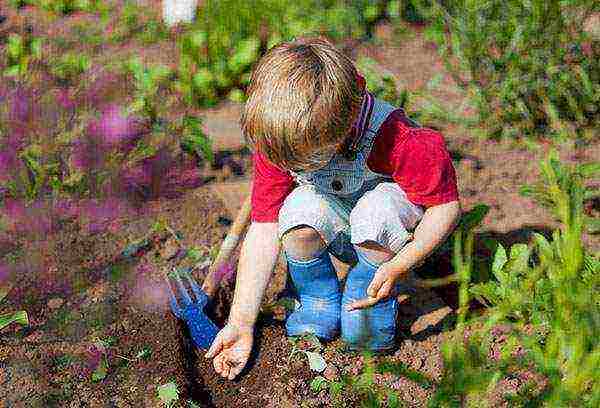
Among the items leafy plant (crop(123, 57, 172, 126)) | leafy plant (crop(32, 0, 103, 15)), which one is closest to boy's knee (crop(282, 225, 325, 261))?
leafy plant (crop(123, 57, 172, 126))

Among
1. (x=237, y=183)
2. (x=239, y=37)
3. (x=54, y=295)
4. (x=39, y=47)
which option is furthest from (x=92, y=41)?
(x=54, y=295)

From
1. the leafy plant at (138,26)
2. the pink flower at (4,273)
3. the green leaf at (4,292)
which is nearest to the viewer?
the green leaf at (4,292)

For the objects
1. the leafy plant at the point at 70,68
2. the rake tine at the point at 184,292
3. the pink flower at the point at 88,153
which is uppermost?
the leafy plant at the point at 70,68

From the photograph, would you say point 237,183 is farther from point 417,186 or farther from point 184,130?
point 417,186

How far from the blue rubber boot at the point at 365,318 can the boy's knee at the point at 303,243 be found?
0.10m

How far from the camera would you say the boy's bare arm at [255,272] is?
2.30 m

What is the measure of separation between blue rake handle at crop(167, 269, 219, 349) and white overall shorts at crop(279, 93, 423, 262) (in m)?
0.29

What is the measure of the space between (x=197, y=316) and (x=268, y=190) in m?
0.36

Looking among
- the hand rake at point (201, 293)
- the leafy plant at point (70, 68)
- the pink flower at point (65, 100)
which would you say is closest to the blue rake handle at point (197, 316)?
the hand rake at point (201, 293)

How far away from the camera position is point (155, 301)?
2.49 m

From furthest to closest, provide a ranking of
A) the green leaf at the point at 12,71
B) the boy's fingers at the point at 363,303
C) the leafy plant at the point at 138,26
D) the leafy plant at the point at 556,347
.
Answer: the leafy plant at the point at 138,26
the green leaf at the point at 12,71
the boy's fingers at the point at 363,303
the leafy plant at the point at 556,347

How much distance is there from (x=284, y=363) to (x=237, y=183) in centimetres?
82

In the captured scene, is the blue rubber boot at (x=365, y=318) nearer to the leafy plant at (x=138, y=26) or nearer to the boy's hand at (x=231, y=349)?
the boy's hand at (x=231, y=349)

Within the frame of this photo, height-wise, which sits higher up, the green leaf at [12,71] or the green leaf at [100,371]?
the green leaf at [12,71]
